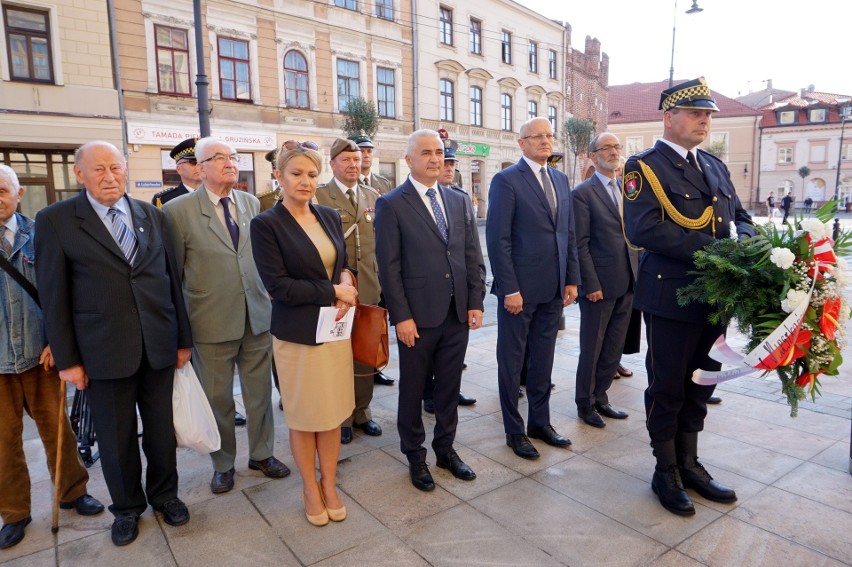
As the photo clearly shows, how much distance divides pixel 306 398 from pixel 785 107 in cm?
6107

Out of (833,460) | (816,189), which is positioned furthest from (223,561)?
(816,189)

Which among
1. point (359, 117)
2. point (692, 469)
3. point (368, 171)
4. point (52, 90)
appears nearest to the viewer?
point (692, 469)

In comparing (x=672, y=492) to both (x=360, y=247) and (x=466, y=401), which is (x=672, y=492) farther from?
(x=360, y=247)

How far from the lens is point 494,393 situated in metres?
5.16

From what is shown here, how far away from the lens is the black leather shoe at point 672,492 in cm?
303

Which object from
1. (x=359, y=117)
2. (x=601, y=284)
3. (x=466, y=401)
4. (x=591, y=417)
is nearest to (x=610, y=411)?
(x=591, y=417)

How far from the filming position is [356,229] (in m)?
4.38

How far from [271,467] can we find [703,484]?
2.55m

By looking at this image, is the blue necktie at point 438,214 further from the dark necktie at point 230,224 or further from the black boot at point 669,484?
the black boot at point 669,484

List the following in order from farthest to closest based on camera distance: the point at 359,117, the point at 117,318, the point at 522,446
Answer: the point at 359,117 → the point at 522,446 → the point at 117,318

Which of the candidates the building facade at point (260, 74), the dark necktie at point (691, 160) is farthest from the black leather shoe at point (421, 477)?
the building facade at point (260, 74)

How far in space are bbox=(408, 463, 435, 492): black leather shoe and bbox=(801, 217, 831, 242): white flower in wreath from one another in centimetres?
236

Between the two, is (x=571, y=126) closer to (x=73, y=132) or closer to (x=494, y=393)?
(x=73, y=132)

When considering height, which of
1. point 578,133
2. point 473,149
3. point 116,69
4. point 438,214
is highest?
point 116,69
